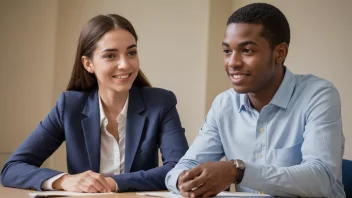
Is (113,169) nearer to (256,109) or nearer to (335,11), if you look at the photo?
(256,109)

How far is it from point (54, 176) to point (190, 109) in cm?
197

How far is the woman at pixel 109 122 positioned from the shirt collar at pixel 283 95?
478 mm

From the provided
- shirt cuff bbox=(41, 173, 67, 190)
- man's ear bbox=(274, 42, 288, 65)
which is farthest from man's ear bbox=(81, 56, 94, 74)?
man's ear bbox=(274, 42, 288, 65)

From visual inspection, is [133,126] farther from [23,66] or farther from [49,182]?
[23,66]

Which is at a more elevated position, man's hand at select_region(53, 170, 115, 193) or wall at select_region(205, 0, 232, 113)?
wall at select_region(205, 0, 232, 113)

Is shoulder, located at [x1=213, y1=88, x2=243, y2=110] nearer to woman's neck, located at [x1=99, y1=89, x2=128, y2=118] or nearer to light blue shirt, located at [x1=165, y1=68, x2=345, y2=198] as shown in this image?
light blue shirt, located at [x1=165, y1=68, x2=345, y2=198]

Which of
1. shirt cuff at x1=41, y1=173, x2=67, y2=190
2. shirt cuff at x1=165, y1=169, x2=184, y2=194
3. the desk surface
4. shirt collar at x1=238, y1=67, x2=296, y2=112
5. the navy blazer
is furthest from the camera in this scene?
the navy blazer

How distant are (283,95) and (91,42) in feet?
3.55

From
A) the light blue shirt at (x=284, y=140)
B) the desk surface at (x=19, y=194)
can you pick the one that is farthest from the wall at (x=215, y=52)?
the desk surface at (x=19, y=194)

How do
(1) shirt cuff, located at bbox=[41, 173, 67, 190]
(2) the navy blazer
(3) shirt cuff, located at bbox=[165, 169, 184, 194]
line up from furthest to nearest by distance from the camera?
(2) the navy blazer, (1) shirt cuff, located at bbox=[41, 173, 67, 190], (3) shirt cuff, located at bbox=[165, 169, 184, 194]

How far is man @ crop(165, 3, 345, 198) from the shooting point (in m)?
1.84

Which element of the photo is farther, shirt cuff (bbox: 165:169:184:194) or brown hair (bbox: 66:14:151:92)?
brown hair (bbox: 66:14:151:92)

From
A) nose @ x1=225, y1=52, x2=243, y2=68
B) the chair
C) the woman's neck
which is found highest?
nose @ x1=225, y1=52, x2=243, y2=68

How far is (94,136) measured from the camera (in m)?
2.69
